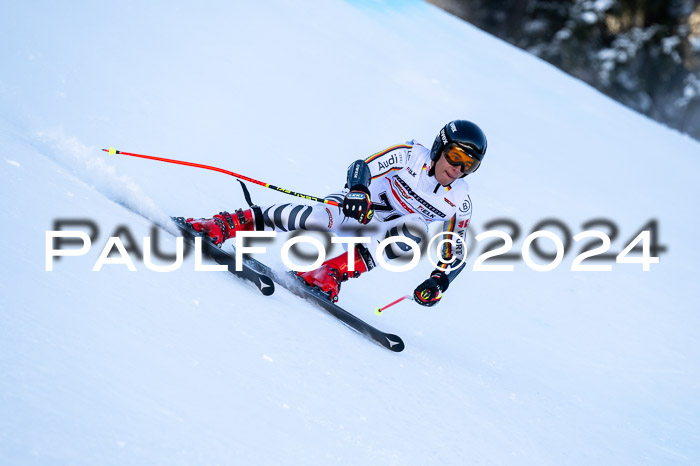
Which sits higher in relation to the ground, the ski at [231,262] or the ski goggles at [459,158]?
the ski goggles at [459,158]

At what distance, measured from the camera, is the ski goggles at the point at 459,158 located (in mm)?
3418

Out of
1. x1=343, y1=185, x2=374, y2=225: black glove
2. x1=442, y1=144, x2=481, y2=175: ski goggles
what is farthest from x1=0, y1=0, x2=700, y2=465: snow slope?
x1=442, y1=144, x2=481, y2=175: ski goggles

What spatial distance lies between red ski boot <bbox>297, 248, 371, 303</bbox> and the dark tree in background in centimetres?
1844

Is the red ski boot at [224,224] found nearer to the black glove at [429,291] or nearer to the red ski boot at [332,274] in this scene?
the red ski boot at [332,274]

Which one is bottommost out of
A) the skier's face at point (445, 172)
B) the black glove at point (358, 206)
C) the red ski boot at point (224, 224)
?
the red ski boot at point (224, 224)

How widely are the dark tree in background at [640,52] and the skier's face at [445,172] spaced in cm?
1821

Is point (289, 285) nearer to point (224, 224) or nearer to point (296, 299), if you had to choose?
point (296, 299)

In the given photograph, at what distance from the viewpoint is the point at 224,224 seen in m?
3.56

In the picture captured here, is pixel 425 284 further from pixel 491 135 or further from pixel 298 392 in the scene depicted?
pixel 491 135

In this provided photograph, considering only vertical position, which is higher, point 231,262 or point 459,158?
point 459,158

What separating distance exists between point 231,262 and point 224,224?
20.1 inches

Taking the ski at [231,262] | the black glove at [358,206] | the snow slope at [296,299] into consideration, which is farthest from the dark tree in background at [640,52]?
the ski at [231,262]

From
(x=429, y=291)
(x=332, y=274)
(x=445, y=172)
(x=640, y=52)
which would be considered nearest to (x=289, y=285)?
(x=332, y=274)

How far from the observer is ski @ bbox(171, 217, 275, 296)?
2.98 meters
